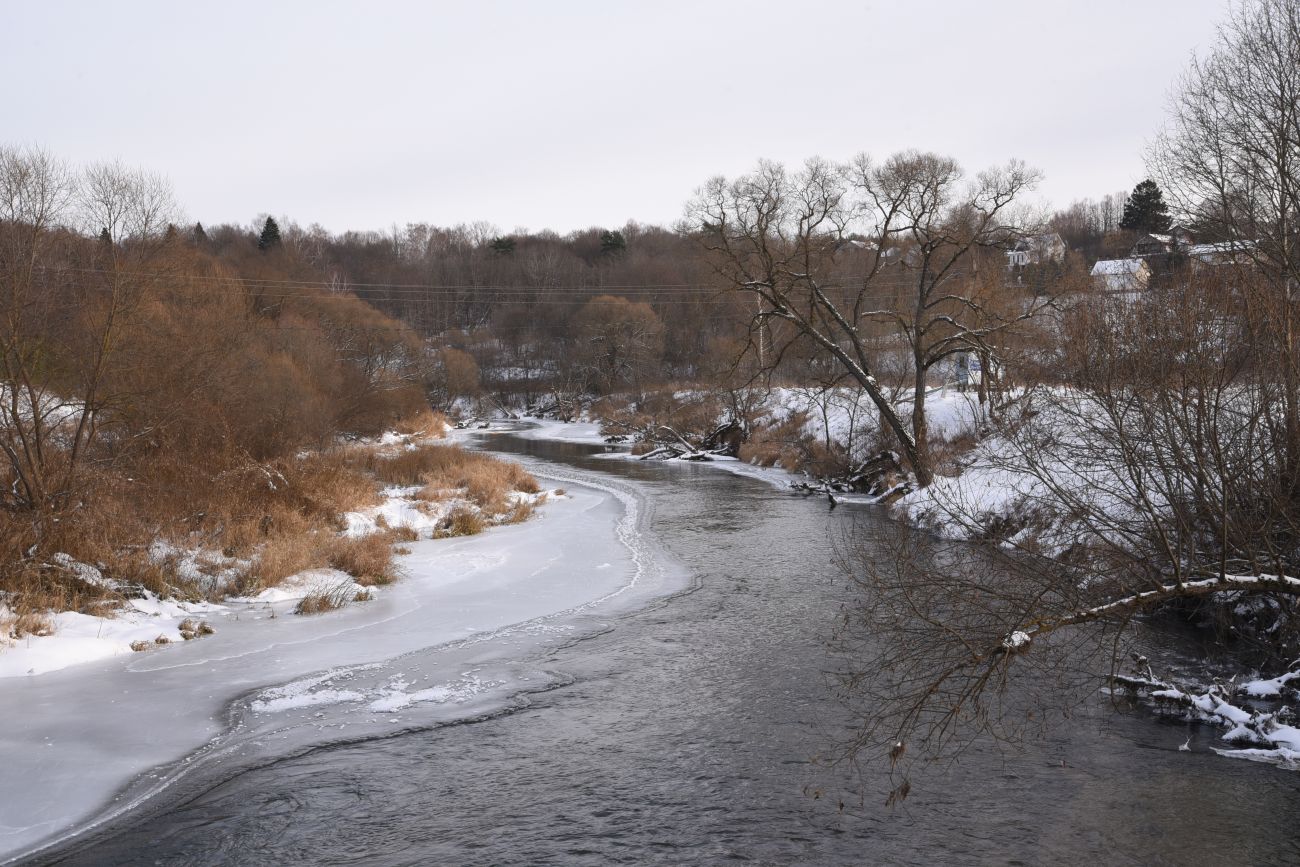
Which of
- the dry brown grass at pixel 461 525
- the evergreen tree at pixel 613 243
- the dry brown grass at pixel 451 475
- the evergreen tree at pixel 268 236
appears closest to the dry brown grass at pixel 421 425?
the dry brown grass at pixel 451 475

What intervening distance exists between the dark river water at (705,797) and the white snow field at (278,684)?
1.69 feet

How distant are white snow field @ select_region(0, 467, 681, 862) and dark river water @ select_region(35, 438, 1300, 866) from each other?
514 mm

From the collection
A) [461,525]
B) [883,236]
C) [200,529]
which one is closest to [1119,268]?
[883,236]

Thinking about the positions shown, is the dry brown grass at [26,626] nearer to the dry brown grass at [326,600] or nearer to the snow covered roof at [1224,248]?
the dry brown grass at [326,600]

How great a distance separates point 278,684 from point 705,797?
5078 millimetres

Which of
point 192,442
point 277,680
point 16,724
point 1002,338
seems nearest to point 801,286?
point 1002,338

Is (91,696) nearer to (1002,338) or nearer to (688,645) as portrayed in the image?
(688,645)

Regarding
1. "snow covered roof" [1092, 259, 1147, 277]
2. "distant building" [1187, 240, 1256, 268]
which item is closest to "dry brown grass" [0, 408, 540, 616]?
"snow covered roof" [1092, 259, 1147, 277]

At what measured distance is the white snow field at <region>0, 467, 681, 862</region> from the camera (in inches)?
271

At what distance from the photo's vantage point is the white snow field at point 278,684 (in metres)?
6.89

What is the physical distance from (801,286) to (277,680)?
63.2 feet

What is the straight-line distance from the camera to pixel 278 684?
917 centimetres

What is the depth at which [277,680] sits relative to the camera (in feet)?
30.5

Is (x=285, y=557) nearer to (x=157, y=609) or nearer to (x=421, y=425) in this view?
(x=157, y=609)
